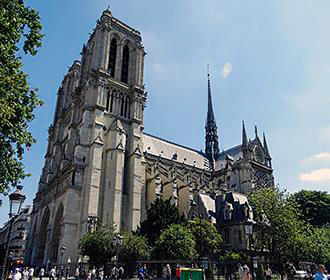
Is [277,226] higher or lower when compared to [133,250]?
higher

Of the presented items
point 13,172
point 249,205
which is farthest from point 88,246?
point 249,205

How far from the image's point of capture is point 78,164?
123 feet

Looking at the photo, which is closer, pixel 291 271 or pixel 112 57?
pixel 291 271

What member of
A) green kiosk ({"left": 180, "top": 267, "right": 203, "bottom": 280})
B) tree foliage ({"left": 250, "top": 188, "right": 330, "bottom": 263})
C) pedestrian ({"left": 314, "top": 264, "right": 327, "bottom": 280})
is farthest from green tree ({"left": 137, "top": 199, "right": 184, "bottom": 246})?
pedestrian ({"left": 314, "top": 264, "right": 327, "bottom": 280})

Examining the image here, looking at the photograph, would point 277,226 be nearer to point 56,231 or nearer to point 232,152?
point 56,231

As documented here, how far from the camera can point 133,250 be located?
27281mm

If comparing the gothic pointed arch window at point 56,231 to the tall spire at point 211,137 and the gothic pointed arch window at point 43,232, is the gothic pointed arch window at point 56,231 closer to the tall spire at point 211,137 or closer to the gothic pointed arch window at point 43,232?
the gothic pointed arch window at point 43,232

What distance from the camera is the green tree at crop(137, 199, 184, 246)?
31.9 metres

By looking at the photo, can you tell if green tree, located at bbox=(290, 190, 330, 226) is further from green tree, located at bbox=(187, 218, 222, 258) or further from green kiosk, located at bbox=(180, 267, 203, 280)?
green kiosk, located at bbox=(180, 267, 203, 280)

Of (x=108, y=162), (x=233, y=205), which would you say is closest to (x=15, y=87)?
(x=108, y=162)

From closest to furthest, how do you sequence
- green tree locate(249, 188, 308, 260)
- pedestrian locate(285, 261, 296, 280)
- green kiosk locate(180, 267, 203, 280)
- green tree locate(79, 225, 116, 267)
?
green kiosk locate(180, 267, 203, 280), pedestrian locate(285, 261, 296, 280), green tree locate(79, 225, 116, 267), green tree locate(249, 188, 308, 260)

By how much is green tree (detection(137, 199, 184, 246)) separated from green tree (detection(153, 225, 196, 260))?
3136 millimetres

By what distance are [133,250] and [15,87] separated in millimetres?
19652

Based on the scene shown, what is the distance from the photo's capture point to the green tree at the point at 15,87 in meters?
11.8
